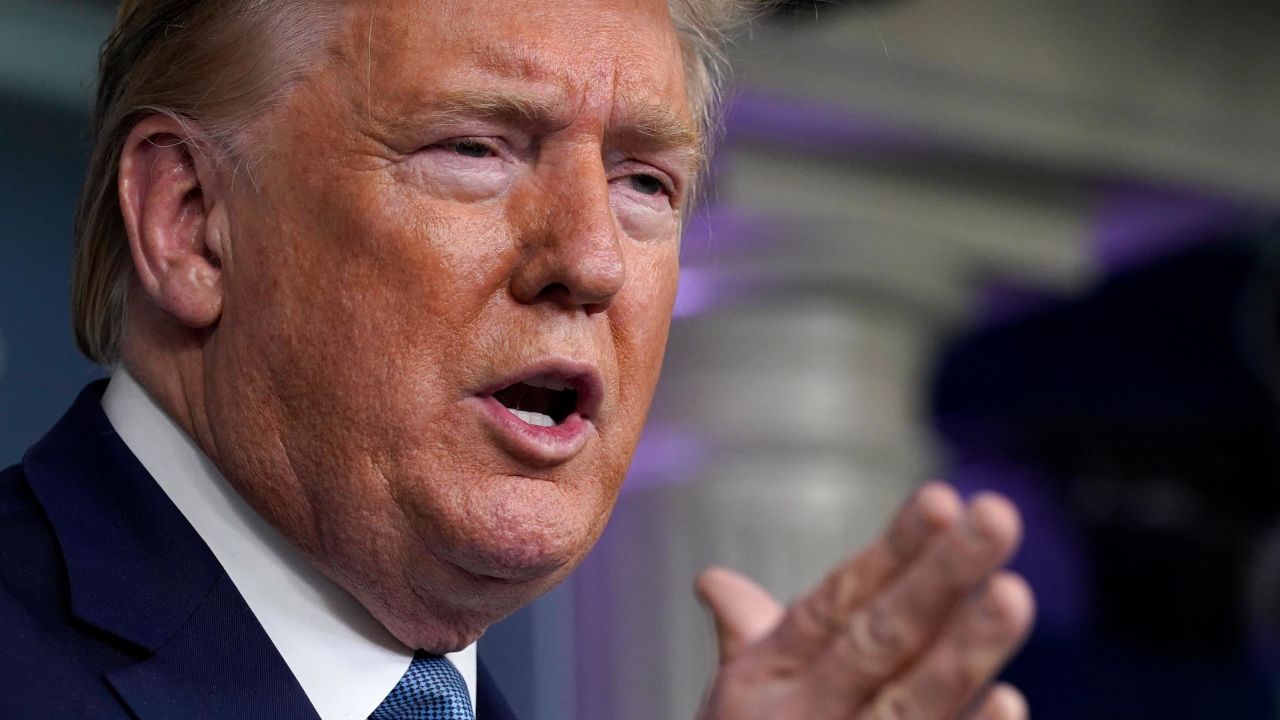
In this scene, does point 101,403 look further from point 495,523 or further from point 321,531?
point 495,523

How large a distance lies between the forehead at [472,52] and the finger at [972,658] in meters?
0.64

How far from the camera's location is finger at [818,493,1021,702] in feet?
3.34

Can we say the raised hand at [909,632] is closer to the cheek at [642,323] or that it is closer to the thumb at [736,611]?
the thumb at [736,611]

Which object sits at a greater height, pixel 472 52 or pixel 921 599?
pixel 472 52

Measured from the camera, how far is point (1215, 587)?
6.04 m

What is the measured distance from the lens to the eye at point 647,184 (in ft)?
4.98

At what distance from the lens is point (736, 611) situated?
125 centimetres

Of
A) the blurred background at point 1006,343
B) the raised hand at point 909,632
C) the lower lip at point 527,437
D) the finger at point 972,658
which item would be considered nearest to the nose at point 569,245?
the lower lip at point 527,437

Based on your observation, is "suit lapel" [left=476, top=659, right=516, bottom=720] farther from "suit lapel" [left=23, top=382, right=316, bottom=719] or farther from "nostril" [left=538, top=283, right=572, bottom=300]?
"nostril" [left=538, top=283, right=572, bottom=300]

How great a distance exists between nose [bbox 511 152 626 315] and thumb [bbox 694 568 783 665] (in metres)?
0.29

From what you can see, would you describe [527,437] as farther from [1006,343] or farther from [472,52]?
[1006,343]

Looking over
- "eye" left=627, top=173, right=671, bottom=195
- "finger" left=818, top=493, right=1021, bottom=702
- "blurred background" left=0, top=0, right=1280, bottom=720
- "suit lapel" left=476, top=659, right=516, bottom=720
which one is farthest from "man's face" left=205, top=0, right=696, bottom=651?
"blurred background" left=0, top=0, right=1280, bottom=720

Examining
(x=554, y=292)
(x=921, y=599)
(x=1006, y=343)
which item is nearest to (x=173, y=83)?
(x=554, y=292)

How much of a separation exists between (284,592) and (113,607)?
163 millimetres
